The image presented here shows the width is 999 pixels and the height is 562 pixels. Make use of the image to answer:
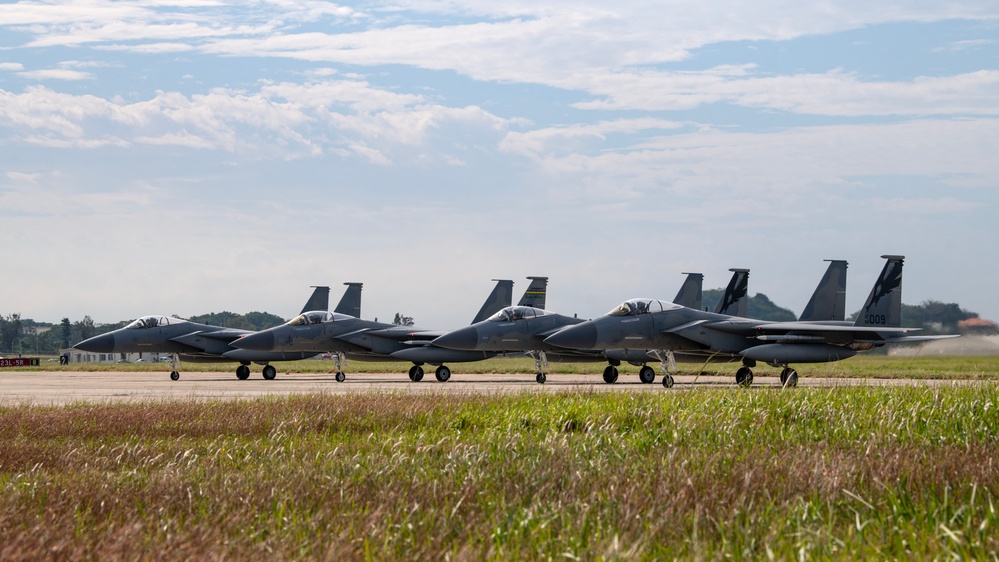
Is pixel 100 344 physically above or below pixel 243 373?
above

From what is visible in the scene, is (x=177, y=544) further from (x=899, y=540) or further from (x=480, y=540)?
(x=899, y=540)

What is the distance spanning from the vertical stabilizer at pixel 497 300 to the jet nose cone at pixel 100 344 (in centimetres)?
1273

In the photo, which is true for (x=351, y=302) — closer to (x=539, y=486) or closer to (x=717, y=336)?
(x=717, y=336)

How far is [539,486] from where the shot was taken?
6.78 m

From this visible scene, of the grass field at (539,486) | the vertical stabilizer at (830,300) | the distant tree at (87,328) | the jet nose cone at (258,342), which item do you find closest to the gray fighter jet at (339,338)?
the jet nose cone at (258,342)

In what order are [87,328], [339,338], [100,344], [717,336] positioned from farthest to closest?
[87,328]
[100,344]
[339,338]
[717,336]

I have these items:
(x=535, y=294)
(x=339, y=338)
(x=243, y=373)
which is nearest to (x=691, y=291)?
(x=535, y=294)

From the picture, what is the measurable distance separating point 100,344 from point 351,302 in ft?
29.6

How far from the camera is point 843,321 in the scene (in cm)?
3091

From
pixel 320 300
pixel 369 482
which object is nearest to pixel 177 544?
pixel 369 482

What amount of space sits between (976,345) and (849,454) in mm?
24323

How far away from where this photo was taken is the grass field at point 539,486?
204 inches

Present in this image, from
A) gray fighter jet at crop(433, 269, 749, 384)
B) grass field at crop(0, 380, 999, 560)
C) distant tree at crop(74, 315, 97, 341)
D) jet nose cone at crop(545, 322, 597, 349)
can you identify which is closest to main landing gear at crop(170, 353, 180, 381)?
gray fighter jet at crop(433, 269, 749, 384)

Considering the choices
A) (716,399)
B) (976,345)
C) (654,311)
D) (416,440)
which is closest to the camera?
(416,440)
